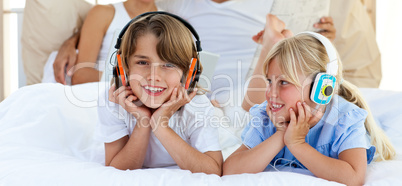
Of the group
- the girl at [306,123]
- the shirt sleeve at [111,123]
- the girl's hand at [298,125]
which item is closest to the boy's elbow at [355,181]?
the girl at [306,123]

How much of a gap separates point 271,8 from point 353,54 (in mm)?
574

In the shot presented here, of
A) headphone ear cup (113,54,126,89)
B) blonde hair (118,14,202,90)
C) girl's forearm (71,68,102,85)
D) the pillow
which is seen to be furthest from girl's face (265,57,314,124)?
the pillow

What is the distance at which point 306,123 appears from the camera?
2.74ft

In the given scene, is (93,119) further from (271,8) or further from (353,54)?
(353,54)

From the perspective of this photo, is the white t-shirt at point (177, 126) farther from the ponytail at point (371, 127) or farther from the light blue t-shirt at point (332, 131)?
the ponytail at point (371, 127)

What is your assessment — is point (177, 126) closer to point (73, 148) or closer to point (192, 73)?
point (192, 73)

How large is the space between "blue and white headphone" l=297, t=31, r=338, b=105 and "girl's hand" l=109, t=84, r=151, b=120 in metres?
0.39

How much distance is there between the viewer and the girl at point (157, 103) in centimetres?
89

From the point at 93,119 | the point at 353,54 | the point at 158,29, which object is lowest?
the point at 93,119

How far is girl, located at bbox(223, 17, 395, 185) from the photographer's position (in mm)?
818

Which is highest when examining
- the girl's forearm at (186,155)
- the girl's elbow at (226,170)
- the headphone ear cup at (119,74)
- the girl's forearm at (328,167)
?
the headphone ear cup at (119,74)

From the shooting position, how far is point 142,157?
0.94 meters

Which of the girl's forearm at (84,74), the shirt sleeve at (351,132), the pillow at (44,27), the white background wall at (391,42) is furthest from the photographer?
the white background wall at (391,42)

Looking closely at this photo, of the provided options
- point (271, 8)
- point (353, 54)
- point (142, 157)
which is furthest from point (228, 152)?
point (353, 54)
